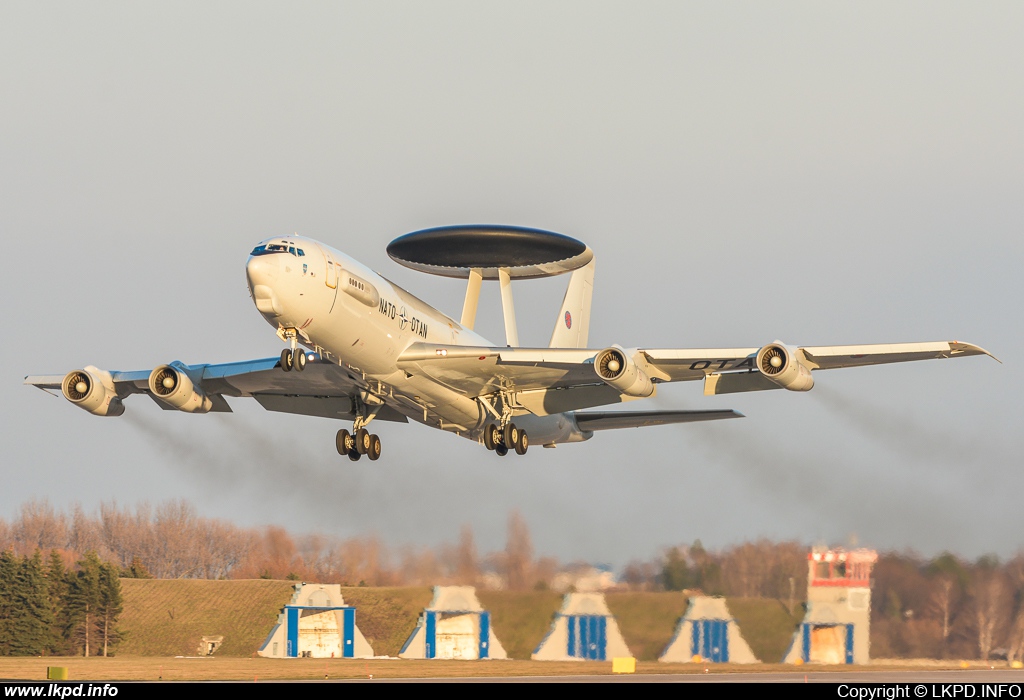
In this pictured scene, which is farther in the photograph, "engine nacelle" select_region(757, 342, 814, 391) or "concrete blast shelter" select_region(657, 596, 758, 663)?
"concrete blast shelter" select_region(657, 596, 758, 663)

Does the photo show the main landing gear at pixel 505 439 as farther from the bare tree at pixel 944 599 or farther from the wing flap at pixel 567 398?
the bare tree at pixel 944 599

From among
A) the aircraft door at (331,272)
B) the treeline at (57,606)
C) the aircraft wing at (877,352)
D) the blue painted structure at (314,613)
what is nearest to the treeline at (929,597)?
the aircraft wing at (877,352)

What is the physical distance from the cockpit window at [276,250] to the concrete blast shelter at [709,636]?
22.7 meters

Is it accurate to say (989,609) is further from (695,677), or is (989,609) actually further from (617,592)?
(617,592)

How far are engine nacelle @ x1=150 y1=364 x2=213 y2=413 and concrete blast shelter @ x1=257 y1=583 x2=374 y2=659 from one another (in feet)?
48.5

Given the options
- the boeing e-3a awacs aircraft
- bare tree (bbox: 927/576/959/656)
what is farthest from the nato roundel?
bare tree (bbox: 927/576/959/656)

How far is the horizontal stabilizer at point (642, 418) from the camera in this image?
146 ft

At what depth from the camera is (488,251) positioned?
52.9m

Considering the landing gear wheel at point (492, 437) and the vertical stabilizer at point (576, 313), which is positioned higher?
the vertical stabilizer at point (576, 313)

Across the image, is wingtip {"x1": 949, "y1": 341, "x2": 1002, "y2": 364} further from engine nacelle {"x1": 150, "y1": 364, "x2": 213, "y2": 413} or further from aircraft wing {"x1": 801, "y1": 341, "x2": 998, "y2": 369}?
engine nacelle {"x1": 150, "y1": 364, "x2": 213, "y2": 413}

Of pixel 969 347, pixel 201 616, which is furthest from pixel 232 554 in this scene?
pixel 969 347

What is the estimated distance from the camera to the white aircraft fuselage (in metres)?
34.8

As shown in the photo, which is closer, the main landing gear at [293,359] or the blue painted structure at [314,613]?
the main landing gear at [293,359]

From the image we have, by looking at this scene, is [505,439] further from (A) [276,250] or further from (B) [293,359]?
(A) [276,250]
